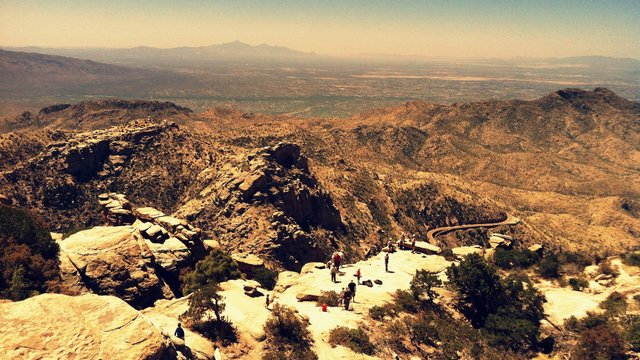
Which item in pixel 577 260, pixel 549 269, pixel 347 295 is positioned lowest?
pixel 549 269

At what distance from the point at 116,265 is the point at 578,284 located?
50.7m

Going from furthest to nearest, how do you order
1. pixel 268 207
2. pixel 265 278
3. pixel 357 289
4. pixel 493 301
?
pixel 268 207 → pixel 265 278 → pixel 493 301 → pixel 357 289

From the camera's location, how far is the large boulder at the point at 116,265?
31.4 metres

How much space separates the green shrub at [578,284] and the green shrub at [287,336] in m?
33.7

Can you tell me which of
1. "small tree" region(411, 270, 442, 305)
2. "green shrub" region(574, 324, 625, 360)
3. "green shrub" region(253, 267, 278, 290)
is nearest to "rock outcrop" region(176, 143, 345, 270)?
"green shrub" region(253, 267, 278, 290)

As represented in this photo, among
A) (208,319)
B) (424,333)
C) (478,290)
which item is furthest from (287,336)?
(478,290)

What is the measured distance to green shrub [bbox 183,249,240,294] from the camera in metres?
35.4

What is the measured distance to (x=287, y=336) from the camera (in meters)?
26.5

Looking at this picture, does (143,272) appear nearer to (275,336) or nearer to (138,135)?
(275,336)

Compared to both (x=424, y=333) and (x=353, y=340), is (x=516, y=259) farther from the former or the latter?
(x=353, y=340)

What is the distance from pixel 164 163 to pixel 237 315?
77.0m

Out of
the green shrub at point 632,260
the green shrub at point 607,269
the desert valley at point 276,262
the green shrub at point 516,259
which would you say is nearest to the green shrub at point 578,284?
the desert valley at point 276,262

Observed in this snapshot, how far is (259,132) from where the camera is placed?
138 metres

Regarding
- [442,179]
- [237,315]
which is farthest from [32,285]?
[442,179]
